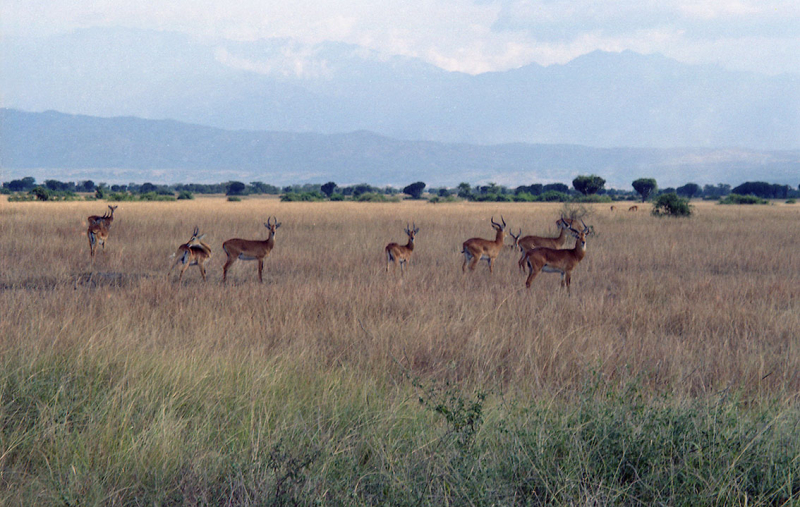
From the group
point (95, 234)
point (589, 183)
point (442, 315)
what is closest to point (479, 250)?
point (442, 315)

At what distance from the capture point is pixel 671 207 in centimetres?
3170

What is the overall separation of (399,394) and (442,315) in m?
3.03

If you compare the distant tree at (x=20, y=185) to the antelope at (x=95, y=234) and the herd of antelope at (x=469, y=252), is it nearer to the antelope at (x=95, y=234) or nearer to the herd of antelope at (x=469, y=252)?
the antelope at (x=95, y=234)

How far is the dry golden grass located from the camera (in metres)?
5.52

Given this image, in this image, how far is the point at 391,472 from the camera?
333 centimetres

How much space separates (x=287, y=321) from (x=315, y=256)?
730cm

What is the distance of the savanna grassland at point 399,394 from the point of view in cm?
324

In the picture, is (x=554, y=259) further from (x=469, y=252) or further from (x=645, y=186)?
(x=645, y=186)

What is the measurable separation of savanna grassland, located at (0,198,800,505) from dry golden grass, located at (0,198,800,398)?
0.16ft

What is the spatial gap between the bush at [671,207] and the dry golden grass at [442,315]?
53.7 ft

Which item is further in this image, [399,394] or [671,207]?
[671,207]

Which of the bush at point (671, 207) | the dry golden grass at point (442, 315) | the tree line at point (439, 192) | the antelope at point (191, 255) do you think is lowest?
the dry golden grass at point (442, 315)

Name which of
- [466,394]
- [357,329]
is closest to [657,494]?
[466,394]

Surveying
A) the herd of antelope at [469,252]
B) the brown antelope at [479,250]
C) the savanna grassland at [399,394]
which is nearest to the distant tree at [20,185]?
the herd of antelope at [469,252]
